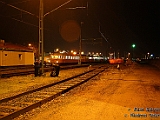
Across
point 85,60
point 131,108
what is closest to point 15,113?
point 131,108

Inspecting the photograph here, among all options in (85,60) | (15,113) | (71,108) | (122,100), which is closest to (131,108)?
(122,100)

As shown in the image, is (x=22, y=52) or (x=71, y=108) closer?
(x=71, y=108)

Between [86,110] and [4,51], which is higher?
[4,51]

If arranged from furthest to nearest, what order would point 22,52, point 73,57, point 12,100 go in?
1. point 73,57
2. point 22,52
3. point 12,100

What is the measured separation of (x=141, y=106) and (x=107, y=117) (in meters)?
2.27

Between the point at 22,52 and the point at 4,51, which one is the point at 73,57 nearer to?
the point at 22,52

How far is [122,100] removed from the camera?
947 cm

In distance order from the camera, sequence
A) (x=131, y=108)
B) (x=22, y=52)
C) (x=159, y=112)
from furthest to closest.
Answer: (x=22, y=52) → (x=131, y=108) → (x=159, y=112)

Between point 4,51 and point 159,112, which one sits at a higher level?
point 4,51

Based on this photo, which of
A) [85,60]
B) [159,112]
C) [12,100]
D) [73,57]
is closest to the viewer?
[159,112]

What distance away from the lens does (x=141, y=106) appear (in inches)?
325

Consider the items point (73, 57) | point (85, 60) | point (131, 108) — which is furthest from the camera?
point (85, 60)

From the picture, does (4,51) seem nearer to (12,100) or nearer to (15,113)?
(12,100)

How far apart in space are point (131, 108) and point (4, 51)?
29284 mm
